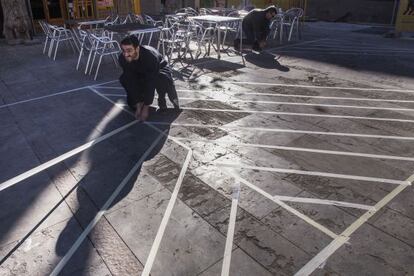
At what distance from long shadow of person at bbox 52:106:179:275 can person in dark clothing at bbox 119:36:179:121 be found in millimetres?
267

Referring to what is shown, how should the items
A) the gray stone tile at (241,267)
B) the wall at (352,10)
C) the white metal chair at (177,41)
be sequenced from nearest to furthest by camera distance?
the gray stone tile at (241,267), the white metal chair at (177,41), the wall at (352,10)

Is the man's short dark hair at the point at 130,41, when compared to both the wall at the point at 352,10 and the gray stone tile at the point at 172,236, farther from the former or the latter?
the wall at the point at 352,10

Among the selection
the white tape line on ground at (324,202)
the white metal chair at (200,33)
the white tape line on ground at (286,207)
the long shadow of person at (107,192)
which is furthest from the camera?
the white metal chair at (200,33)

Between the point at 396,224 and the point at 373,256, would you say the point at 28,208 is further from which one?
the point at 396,224

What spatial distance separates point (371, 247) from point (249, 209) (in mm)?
973

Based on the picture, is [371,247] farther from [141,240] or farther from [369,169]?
[141,240]

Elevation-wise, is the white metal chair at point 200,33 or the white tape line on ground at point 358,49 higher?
the white metal chair at point 200,33

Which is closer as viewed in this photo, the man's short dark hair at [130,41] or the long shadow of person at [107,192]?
the long shadow of person at [107,192]

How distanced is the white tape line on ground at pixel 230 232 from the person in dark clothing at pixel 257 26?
6.68 metres

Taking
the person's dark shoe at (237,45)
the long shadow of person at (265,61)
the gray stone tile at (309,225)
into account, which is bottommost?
the gray stone tile at (309,225)

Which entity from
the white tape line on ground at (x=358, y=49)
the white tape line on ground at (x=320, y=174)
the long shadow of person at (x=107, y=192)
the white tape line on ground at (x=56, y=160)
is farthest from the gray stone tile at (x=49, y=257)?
the white tape line on ground at (x=358, y=49)

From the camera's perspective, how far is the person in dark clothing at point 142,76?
15.0 feet

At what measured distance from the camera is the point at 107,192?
131 inches

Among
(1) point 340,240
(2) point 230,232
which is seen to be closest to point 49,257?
(2) point 230,232
